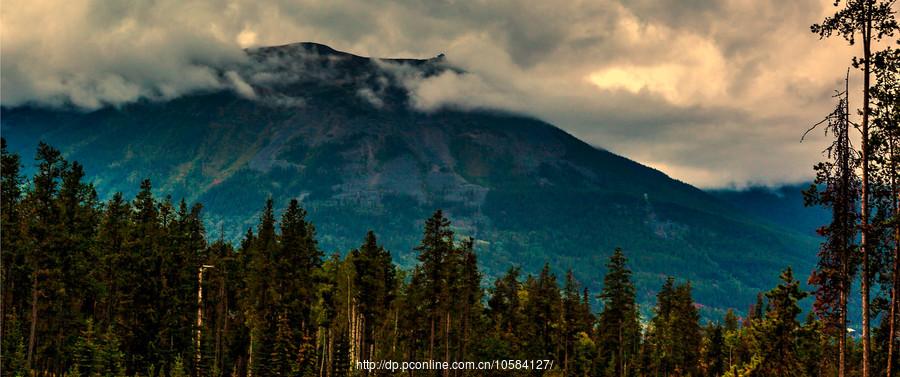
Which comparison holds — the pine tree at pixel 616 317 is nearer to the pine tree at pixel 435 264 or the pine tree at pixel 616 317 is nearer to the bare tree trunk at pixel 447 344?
the bare tree trunk at pixel 447 344

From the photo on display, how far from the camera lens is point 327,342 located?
7725cm

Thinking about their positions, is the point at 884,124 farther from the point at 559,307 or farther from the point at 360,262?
the point at 559,307

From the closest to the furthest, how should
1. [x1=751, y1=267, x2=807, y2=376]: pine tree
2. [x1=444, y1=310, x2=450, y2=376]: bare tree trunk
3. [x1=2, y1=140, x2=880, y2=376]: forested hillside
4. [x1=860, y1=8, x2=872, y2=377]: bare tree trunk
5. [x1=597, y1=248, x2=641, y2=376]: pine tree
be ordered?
[x1=860, y1=8, x2=872, y2=377]: bare tree trunk → [x1=2, y1=140, x2=880, y2=376]: forested hillside → [x1=751, y1=267, x2=807, y2=376]: pine tree → [x1=444, y1=310, x2=450, y2=376]: bare tree trunk → [x1=597, y1=248, x2=641, y2=376]: pine tree

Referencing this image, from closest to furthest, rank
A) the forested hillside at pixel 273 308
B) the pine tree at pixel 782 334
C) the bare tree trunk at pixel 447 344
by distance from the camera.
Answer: the forested hillside at pixel 273 308, the pine tree at pixel 782 334, the bare tree trunk at pixel 447 344

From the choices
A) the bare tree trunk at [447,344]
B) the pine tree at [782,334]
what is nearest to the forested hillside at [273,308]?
the pine tree at [782,334]

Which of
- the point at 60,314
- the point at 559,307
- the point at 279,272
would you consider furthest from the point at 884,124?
the point at 559,307

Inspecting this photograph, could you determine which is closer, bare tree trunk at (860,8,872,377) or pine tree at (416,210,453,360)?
bare tree trunk at (860,8,872,377)

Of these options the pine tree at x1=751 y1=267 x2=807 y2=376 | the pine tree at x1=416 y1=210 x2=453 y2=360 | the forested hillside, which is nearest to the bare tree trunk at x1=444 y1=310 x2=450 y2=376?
the forested hillside

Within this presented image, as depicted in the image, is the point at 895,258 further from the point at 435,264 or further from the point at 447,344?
the point at 447,344

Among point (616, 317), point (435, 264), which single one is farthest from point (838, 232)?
point (616, 317)

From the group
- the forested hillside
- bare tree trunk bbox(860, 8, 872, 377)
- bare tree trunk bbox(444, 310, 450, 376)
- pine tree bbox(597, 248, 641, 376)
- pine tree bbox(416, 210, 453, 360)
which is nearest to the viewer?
bare tree trunk bbox(860, 8, 872, 377)

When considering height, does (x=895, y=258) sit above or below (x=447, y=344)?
above

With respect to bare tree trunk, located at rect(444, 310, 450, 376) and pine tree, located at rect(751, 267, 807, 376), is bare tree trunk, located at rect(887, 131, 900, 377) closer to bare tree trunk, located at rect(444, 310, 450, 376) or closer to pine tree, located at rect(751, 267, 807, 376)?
pine tree, located at rect(751, 267, 807, 376)

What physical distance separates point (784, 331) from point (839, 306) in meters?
24.1
